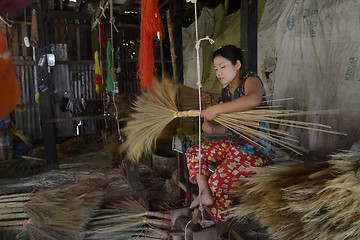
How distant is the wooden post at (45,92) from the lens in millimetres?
4191

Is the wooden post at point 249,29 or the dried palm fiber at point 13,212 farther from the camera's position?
the wooden post at point 249,29

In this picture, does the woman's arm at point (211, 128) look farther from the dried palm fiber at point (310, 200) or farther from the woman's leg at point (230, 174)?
the dried palm fiber at point (310, 200)

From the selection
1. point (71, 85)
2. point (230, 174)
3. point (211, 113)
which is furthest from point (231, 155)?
point (71, 85)

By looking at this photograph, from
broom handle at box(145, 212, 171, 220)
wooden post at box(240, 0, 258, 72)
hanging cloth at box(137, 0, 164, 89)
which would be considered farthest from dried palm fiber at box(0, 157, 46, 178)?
wooden post at box(240, 0, 258, 72)

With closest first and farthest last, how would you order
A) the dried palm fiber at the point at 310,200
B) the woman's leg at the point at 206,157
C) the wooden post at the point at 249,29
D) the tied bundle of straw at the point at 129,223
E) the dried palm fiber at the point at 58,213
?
the dried palm fiber at the point at 310,200, the woman's leg at the point at 206,157, the dried palm fiber at the point at 58,213, the tied bundle of straw at the point at 129,223, the wooden post at the point at 249,29

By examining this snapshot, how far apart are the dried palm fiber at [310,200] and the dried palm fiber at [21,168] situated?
162 inches

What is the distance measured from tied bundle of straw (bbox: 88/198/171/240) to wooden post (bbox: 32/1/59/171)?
79.4 inches

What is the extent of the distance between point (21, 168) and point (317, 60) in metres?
4.59

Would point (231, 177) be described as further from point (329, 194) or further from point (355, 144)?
point (355, 144)

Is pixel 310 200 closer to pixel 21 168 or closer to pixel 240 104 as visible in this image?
pixel 240 104

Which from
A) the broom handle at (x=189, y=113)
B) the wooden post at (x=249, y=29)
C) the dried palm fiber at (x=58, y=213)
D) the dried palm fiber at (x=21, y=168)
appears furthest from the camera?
the dried palm fiber at (x=21, y=168)

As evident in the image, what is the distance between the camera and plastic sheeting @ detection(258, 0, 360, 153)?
8.00 feet

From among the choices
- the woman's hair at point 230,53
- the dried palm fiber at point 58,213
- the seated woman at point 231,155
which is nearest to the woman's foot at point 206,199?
the seated woman at point 231,155

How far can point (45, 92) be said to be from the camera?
14.3 ft
